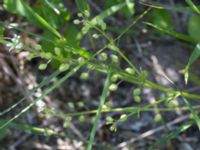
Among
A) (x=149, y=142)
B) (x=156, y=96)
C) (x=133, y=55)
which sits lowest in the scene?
(x=149, y=142)

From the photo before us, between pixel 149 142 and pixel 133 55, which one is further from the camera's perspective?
pixel 133 55

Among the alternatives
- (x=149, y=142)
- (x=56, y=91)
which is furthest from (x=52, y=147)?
(x=149, y=142)

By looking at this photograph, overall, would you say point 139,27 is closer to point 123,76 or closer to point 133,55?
point 133,55

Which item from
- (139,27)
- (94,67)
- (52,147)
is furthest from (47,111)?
(139,27)

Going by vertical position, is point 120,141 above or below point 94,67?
below

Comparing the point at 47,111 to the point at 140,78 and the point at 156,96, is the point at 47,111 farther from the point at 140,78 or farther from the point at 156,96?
the point at 156,96

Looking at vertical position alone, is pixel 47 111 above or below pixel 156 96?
above

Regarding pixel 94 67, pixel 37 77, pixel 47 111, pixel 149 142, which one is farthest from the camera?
pixel 37 77

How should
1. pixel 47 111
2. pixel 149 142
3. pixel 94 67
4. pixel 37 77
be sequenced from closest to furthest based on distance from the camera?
pixel 94 67 → pixel 47 111 → pixel 149 142 → pixel 37 77

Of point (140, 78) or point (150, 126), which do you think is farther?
point (150, 126)
